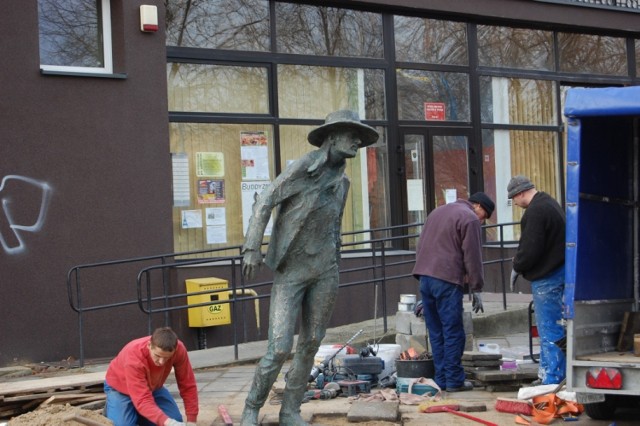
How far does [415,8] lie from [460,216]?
6453 millimetres

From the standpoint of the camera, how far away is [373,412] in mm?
7711

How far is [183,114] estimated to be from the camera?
12.9 metres

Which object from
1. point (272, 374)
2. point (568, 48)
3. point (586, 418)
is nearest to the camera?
point (272, 374)

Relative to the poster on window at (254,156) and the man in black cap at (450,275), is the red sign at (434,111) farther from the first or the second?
the man in black cap at (450,275)

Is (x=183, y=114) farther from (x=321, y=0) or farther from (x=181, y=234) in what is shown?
(x=321, y=0)

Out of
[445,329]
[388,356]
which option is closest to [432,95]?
[388,356]

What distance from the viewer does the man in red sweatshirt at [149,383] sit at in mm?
6414

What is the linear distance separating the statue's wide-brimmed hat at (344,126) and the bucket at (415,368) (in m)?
2.64

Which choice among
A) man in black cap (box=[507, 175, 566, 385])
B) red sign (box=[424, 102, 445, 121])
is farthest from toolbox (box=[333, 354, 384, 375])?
red sign (box=[424, 102, 445, 121])

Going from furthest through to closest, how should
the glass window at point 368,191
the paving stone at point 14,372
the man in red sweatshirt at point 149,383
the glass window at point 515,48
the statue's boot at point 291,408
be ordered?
the glass window at point 515,48 < the glass window at point 368,191 < the paving stone at point 14,372 < the statue's boot at point 291,408 < the man in red sweatshirt at point 149,383

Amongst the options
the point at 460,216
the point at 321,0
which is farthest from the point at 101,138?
the point at 460,216

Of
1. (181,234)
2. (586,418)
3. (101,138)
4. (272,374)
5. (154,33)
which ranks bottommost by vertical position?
(586,418)

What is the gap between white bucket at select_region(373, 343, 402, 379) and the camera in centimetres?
949

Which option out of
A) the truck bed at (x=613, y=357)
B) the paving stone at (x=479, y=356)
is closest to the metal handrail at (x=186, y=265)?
the paving stone at (x=479, y=356)
